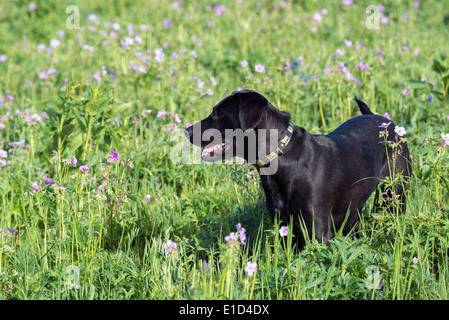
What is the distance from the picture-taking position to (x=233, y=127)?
336 cm

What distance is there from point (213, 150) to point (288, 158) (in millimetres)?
476

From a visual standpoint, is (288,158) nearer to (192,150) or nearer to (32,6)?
Result: (192,150)

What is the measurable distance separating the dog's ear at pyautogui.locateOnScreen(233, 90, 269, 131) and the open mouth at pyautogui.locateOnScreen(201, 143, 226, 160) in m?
0.22

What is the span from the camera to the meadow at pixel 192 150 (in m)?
2.90

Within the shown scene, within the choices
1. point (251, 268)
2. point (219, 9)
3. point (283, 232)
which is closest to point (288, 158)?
point (283, 232)

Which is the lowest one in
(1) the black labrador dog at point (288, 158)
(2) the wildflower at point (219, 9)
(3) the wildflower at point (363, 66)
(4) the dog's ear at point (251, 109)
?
(1) the black labrador dog at point (288, 158)

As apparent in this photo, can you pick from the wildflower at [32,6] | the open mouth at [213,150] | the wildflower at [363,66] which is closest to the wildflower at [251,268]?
the open mouth at [213,150]

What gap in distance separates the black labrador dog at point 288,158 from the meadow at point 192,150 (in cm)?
22

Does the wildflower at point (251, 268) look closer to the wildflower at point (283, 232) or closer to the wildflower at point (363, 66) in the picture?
the wildflower at point (283, 232)

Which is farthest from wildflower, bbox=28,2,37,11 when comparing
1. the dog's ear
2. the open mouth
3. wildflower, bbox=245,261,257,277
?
wildflower, bbox=245,261,257,277

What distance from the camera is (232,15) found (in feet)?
28.9
